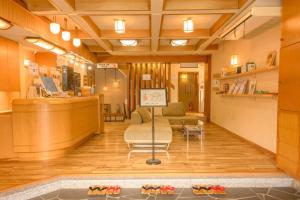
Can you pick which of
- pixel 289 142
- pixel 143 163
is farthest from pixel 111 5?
pixel 289 142

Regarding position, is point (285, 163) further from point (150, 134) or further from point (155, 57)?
point (155, 57)

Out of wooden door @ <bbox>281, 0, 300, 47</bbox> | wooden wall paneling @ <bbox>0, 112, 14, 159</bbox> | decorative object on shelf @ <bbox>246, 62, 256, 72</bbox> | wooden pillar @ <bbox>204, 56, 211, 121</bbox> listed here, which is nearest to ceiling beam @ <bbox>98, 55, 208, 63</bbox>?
wooden pillar @ <bbox>204, 56, 211, 121</bbox>

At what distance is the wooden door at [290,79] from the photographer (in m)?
2.97

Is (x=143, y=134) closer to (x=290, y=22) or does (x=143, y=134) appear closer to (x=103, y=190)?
(x=103, y=190)

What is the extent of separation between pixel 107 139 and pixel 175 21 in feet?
11.2

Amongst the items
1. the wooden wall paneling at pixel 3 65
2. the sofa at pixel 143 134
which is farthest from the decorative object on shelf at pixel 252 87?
the wooden wall paneling at pixel 3 65

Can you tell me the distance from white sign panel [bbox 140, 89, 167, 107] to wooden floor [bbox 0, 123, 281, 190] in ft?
3.43

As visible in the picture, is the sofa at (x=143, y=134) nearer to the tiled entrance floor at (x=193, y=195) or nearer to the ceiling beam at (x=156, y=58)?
the tiled entrance floor at (x=193, y=195)

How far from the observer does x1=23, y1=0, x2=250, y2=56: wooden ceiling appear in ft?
12.4

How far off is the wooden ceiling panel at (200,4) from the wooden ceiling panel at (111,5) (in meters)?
0.43

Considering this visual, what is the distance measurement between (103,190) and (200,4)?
3449 mm

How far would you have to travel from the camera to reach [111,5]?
381cm

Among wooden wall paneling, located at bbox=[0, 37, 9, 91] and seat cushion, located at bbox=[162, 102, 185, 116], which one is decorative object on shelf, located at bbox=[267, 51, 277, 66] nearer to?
seat cushion, located at bbox=[162, 102, 185, 116]

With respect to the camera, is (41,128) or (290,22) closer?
(290,22)
